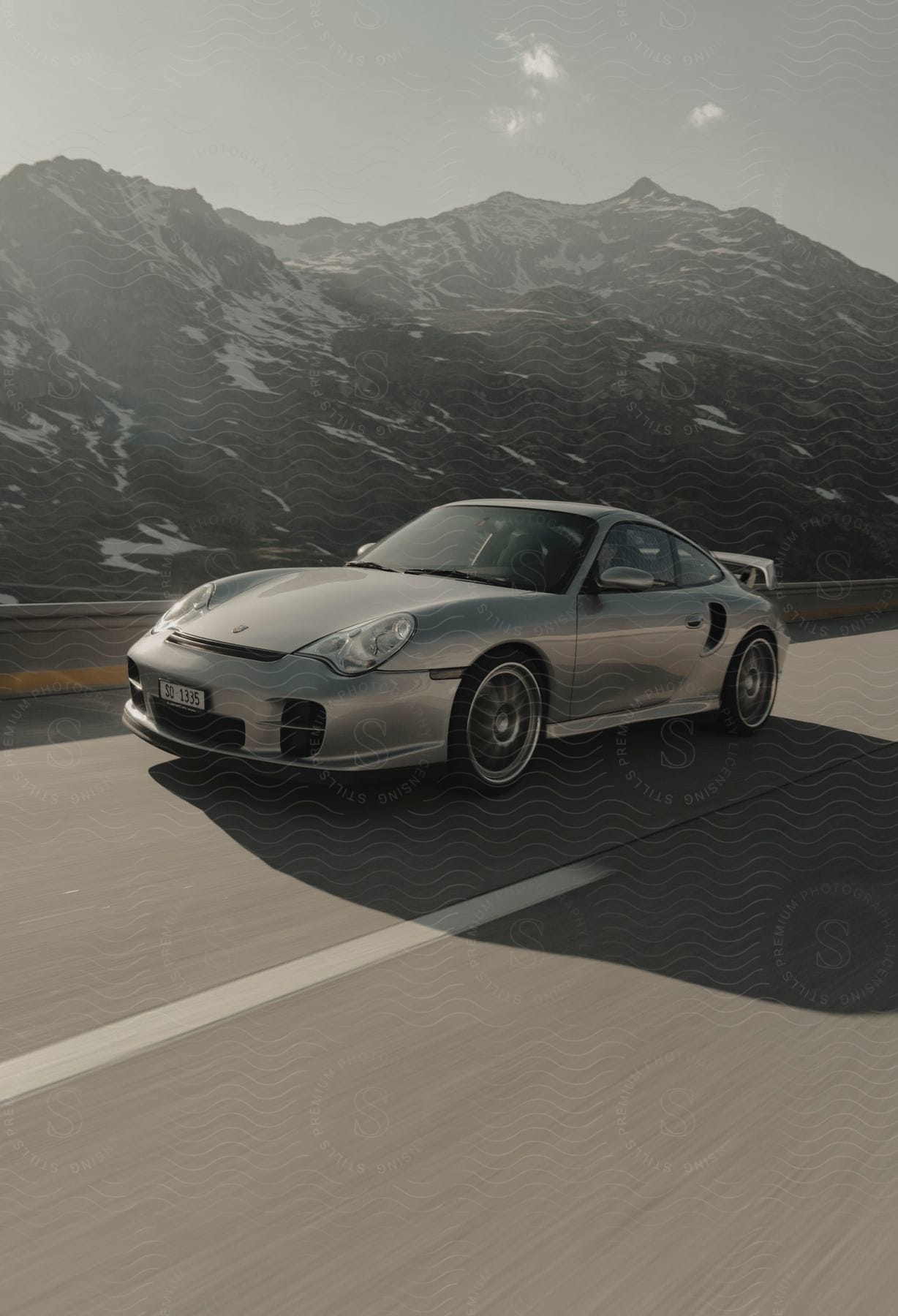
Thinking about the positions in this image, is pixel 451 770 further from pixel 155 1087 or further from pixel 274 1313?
pixel 274 1313

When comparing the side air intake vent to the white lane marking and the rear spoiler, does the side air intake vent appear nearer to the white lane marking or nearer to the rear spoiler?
the rear spoiler

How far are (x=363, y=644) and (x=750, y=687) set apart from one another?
309 cm

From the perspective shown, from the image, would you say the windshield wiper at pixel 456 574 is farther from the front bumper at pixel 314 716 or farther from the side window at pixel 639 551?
the front bumper at pixel 314 716

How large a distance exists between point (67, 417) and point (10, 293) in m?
19.7

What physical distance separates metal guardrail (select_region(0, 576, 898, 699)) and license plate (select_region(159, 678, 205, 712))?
110 inches

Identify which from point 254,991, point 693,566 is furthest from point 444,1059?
point 693,566

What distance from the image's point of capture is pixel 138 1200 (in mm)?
2139

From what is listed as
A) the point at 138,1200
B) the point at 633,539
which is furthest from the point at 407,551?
the point at 138,1200

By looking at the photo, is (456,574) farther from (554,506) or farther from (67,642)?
(67,642)

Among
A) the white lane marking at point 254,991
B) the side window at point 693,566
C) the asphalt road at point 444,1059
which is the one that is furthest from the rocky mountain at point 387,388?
the white lane marking at point 254,991

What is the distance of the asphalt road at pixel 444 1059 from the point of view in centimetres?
201

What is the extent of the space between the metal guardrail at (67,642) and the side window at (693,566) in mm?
753

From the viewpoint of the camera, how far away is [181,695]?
480 centimetres

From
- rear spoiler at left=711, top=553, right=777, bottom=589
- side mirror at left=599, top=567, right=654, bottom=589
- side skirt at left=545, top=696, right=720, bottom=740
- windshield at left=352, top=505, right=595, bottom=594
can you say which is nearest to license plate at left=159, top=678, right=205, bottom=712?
windshield at left=352, top=505, right=595, bottom=594
